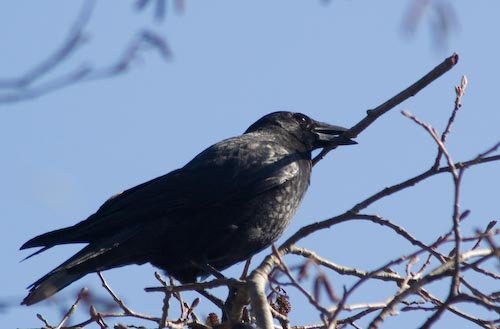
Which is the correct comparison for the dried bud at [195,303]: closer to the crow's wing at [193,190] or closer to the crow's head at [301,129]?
the crow's wing at [193,190]

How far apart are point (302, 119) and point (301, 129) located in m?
0.10

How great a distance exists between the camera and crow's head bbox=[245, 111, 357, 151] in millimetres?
7379

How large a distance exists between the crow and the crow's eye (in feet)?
3.20

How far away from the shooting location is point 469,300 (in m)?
3.08

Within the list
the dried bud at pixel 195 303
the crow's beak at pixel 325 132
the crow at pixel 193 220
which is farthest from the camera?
the crow's beak at pixel 325 132

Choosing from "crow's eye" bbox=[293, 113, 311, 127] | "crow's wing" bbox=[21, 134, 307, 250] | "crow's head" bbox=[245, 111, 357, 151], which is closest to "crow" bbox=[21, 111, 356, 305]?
"crow's wing" bbox=[21, 134, 307, 250]

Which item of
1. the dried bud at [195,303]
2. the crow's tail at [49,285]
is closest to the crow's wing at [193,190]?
the crow's tail at [49,285]

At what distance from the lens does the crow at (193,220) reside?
232 inches

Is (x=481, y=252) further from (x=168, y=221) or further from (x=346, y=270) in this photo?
(x=168, y=221)

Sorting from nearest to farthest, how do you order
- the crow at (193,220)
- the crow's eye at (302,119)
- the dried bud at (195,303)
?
the dried bud at (195,303) → the crow at (193,220) → the crow's eye at (302,119)

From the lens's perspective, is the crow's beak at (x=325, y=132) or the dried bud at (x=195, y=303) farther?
the crow's beak at (x=325, y=132)

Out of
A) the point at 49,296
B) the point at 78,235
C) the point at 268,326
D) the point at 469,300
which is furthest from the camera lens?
the point at 78,235

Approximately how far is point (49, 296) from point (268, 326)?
1.93m

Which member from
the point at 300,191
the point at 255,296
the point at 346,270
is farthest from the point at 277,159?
the point at 255,296
